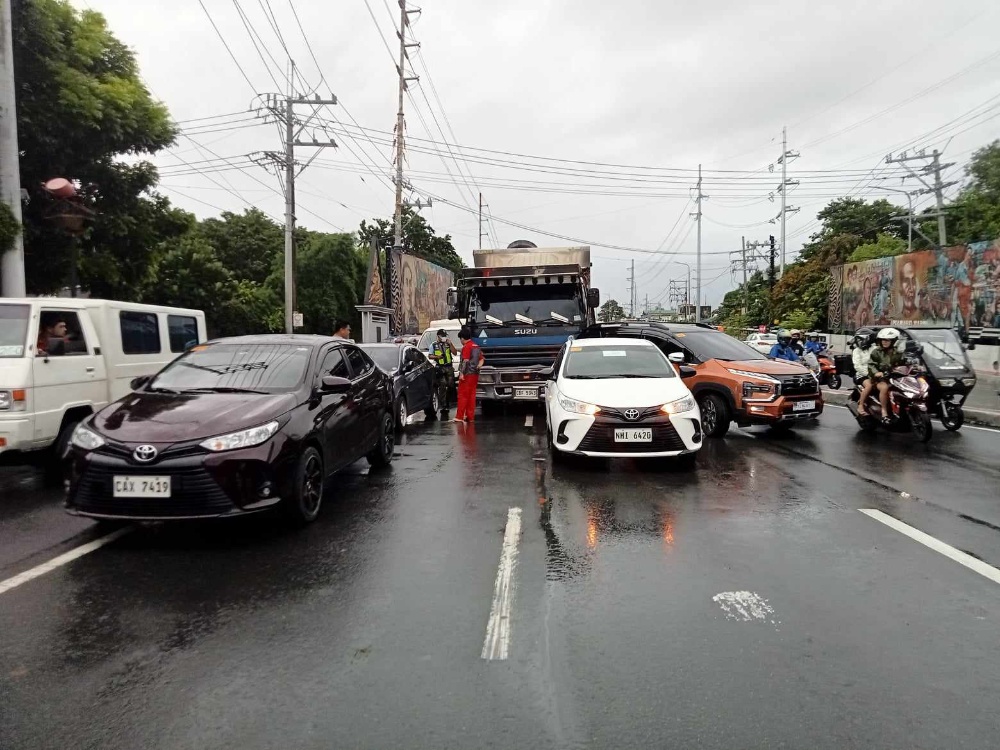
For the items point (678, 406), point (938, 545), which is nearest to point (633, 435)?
point (678, 406)

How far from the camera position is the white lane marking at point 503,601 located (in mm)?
3514

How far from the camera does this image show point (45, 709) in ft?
9.71

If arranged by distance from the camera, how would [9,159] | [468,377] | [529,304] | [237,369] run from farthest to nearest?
[529,304] → [468,377] → [9,159] → [237,369]

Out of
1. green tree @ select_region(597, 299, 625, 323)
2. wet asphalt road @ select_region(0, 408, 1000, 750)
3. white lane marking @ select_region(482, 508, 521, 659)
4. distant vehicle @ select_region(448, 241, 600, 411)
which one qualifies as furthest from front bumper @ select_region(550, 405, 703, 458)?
green tree @ select_region(597, 299, 625, 323)

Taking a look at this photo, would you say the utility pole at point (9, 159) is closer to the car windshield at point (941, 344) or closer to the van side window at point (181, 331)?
the van side window at point (181, 331)

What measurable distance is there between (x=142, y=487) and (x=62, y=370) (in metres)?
3.19

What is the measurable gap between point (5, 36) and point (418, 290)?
3093cm

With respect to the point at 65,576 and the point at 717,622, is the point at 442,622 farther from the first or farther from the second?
the point at 65,576

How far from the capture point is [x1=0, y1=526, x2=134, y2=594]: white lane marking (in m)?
4.53

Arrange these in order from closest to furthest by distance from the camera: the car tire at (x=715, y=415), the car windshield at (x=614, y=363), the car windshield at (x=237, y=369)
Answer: the car windshield at (x=237, y=369) → the car windshield at (x=614, y=363) → the car tire at (x=715, y=415)

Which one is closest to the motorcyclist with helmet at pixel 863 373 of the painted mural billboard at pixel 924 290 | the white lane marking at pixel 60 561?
the white lane marking at pixel 60 561

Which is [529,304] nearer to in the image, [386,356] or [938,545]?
[386,356]

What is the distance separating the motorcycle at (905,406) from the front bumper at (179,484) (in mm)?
9291

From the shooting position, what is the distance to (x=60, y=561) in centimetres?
496
